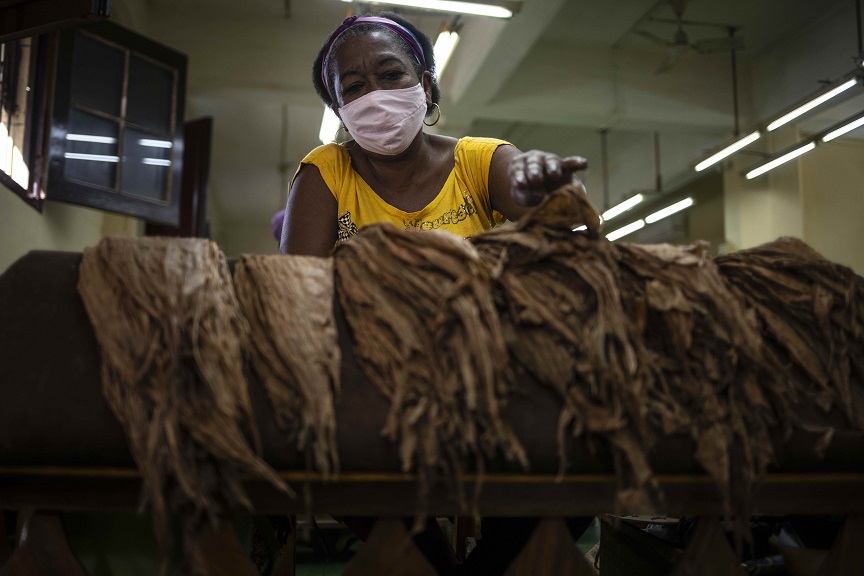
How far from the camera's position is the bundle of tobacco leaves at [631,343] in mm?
719

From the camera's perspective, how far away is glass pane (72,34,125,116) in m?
3.53

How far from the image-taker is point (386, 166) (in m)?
1.37

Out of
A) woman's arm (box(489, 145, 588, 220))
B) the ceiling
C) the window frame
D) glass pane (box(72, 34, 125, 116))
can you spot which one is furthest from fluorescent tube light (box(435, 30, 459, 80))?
woman's arm (box(489, 145, 588, 220))

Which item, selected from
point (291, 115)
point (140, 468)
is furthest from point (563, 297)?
point (291, 115)

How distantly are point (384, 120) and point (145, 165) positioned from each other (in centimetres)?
323

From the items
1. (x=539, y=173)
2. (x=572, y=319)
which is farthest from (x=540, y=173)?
(x=572, y=319)

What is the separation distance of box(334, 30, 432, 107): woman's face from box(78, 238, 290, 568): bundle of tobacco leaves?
0.73 meters

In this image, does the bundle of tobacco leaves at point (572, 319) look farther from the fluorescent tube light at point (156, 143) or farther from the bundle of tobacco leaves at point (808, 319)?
the fluorescent tube light at point (156, 143)

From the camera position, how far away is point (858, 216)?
685 centimetres

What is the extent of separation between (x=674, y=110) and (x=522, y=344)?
6.45 m

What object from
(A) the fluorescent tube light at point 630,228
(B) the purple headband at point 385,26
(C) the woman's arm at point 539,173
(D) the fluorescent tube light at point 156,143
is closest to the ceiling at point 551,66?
(A) the fluorescent tube light at point 630,228

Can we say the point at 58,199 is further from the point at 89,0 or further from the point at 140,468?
the point at 140,468

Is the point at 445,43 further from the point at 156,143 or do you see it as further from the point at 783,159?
the point at 783,159

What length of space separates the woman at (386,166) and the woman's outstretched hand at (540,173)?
31 cm
